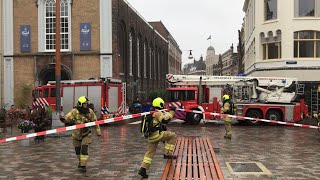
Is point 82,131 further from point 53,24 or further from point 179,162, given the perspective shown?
point 53,24

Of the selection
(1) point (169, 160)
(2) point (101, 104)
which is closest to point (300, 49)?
(2) point (101, 104)

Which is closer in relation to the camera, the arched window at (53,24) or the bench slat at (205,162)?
the bench slat at (205,162)

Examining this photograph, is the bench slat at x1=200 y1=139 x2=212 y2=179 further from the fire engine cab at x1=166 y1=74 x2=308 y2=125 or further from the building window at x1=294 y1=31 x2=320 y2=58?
the building window at x1=294 y1=31 x2=320 y2=58

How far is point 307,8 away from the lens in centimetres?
2789

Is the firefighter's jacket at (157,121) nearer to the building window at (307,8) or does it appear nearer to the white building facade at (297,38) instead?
the white building facade at (297,38)

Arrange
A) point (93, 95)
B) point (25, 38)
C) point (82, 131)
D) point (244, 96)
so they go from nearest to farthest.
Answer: point (82, 131) → point (93, 95) → point (244, 96) → point (25, 38)

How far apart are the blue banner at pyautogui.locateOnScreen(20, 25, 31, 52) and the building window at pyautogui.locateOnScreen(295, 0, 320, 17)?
19.5 meters

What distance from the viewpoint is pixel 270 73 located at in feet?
95.7

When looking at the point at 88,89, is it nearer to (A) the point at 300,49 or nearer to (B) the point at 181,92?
(B) the point at 181,92

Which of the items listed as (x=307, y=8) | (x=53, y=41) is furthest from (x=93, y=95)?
(x=307, y=8)

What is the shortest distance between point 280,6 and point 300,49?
3096mm

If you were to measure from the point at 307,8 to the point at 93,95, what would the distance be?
15.0 metres

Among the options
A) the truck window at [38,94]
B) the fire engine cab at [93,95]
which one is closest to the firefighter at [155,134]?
the fire engine cab at [93,95]

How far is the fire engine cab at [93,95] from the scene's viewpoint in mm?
23797
